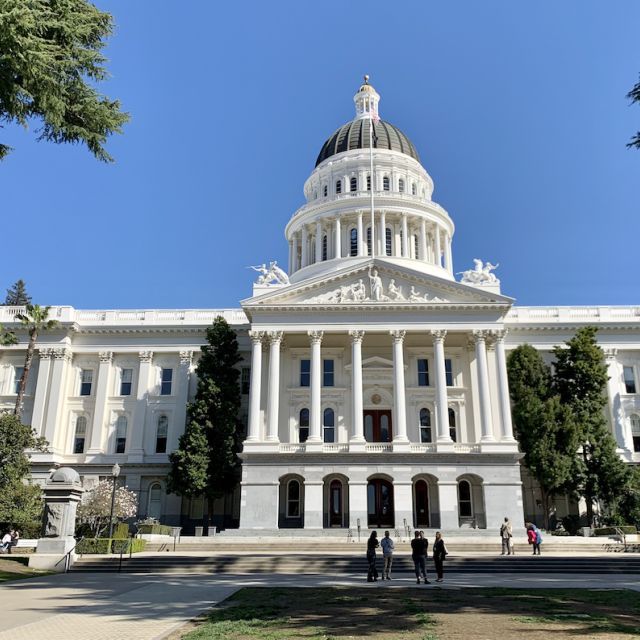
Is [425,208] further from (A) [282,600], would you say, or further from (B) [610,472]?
(A) [282,600]

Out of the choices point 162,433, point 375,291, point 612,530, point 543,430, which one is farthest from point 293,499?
point 612,530

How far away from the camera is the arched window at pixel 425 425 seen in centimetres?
4822

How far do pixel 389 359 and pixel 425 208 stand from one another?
20968 millimetres

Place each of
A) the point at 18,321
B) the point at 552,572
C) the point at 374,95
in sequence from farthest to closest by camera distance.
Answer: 1. the point at 374,95
2. the point at 18,321
3. the point at 552,572

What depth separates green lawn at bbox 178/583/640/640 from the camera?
464 inches

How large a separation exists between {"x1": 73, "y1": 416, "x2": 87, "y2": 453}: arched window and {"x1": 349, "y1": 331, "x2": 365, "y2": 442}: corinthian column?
22.4 m

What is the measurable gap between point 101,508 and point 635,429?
39375mm

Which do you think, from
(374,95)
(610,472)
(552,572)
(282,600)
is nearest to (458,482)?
(610,472)

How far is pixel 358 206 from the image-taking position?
6366 centimetres

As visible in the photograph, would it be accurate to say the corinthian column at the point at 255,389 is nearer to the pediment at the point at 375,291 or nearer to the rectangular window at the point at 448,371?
the pediment at the point at 375,291

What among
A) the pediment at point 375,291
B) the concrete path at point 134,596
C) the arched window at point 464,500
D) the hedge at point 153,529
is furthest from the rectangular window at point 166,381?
the concrete path at point 134,596

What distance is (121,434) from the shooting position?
52000 mm

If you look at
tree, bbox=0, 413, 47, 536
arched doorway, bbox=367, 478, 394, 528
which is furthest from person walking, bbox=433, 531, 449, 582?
tree, bbox=0, 413, 47, 536

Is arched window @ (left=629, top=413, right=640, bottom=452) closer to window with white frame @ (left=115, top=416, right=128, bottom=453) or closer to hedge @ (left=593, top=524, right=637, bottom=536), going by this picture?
hedge @ (left=593, top=524, right=637, bottom=536)
